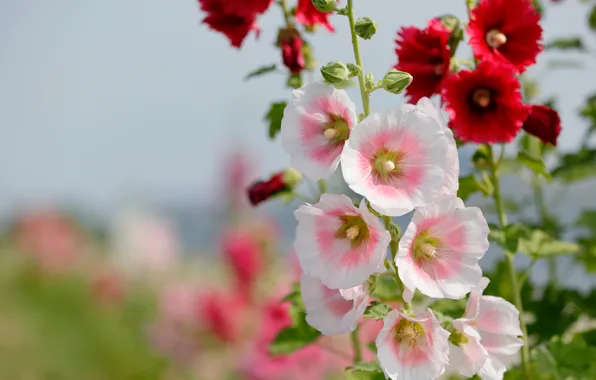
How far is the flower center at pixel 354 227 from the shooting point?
2.50ft

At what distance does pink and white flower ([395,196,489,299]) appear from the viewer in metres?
0.75

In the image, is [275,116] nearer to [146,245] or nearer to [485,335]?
[485,335]

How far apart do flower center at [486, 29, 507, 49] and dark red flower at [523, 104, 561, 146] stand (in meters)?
0.09

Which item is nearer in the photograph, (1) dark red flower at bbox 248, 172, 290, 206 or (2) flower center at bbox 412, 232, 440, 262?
Result: (2) flower center at bbox 412, 232, 440, 262

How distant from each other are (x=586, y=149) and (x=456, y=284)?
762 millimetres

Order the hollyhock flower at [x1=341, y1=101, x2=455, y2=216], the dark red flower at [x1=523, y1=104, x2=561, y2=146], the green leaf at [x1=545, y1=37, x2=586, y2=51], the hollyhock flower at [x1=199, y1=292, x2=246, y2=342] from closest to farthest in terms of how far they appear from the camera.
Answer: the hollyhock flower at [x1=341, y1=101, x2=455, y2=216], the dark red flower at [x1=523, y1=104, x2=561, y2=146], the green leaf at [x1=545, y1=37, x2=586, y2=51], the hollyhock flower at [x1=199, y1=292, x2=246, y2=342]

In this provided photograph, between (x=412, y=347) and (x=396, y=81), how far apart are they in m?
0.27

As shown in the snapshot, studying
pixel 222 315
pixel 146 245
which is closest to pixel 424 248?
pixel 222 315

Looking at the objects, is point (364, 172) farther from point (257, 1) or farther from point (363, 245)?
point (257, 1)

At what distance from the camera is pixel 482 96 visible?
900 mm

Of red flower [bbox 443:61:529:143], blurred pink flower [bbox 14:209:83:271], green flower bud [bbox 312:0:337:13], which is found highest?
green flower bud [bbox 312:0:337:13]

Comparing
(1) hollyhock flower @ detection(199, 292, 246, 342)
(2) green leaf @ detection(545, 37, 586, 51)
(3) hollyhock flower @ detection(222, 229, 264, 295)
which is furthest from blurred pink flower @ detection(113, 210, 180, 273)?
(2) green leaf @ detection(545, 37, 586, 51)

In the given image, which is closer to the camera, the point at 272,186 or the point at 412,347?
the point at 412,347

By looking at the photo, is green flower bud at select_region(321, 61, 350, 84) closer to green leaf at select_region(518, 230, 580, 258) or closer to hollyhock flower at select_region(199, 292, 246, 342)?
green leaf at select_region(518, 230, 580, 258)
